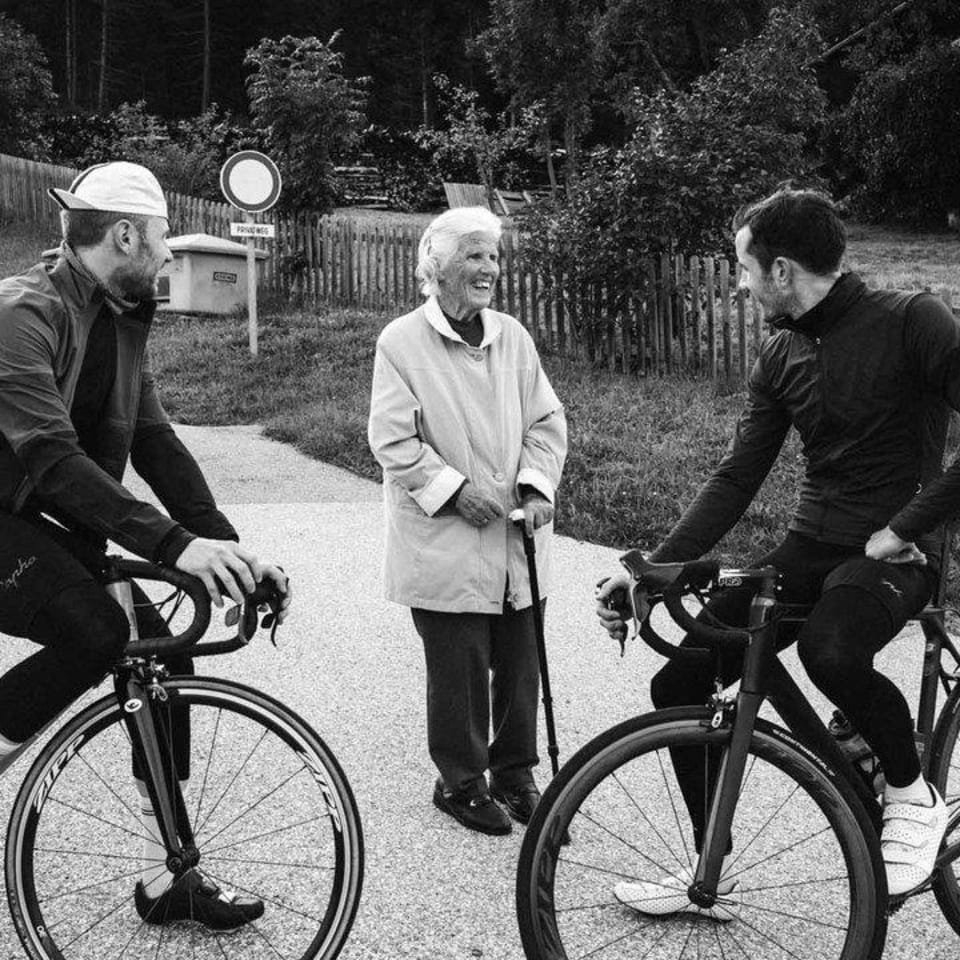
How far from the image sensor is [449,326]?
378 cm

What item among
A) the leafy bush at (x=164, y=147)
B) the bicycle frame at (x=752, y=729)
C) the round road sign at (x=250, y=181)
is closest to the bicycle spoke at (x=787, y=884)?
the bicycle frame at (x=752, y=729)

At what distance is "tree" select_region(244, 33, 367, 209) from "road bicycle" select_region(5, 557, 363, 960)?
14798 mm

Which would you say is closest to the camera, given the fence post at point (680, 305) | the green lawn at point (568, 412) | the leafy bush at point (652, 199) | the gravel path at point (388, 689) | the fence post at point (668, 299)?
the gravel path at point (388, 689)

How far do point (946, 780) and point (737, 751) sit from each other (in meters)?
0.71

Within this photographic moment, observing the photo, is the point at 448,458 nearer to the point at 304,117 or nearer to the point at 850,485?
the point at 850,485

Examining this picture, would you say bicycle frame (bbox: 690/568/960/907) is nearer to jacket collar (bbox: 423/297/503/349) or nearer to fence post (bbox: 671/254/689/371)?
jacket collar (bbox: 423/297/503/349)

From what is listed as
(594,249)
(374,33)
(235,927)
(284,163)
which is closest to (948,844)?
(235,927)

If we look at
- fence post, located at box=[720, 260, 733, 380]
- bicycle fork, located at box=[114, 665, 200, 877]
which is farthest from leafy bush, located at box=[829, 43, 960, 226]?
bicycle fork, located at box=[114, 665, 200, 877]

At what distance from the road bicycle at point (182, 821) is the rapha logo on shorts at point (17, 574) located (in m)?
0.19

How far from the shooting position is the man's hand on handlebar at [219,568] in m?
2.54

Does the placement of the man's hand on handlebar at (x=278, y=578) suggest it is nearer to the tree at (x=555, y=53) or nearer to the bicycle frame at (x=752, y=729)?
the bicycle frame at (x=752, y=729)

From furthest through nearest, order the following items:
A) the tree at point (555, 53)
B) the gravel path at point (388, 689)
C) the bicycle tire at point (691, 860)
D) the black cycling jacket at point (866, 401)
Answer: the tree at point (555, 53) < the gravel path at point (388, 689) < the black cycling jacket at point (866, 401) < the bicycle tire at point (691, 860)

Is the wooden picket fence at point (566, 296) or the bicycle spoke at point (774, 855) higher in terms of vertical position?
the wooden picket fence at point (566, 296)

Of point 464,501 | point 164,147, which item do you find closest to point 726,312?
point 464,501
